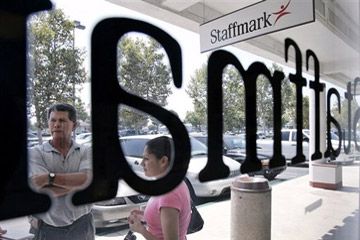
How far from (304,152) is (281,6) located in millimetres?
826

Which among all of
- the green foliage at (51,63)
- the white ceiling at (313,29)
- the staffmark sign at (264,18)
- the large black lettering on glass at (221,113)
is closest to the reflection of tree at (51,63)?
the green foliage at (51,63)

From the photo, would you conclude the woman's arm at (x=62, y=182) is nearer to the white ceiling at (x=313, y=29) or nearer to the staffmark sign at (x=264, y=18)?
the white ceiling at (x=313, y=29)

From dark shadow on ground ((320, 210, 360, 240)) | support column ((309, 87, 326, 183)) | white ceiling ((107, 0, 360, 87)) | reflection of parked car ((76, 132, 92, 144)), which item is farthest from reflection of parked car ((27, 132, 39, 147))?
dark shadow on ground ((320, 210, 360, 240))

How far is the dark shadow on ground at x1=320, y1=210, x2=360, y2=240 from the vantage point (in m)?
2.50

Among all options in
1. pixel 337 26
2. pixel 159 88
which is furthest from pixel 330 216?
pixel 159 88

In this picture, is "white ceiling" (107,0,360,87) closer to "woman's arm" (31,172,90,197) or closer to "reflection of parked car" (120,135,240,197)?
"reflection of parked car" (120,135,240,197)

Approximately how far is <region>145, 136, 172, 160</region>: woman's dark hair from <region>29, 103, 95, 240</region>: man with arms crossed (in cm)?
28

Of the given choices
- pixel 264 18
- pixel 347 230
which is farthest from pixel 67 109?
pixel 347 230

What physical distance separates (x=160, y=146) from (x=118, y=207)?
0.26 m

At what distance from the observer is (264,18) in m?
1.70

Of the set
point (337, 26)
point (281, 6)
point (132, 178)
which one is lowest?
point (132, 178)

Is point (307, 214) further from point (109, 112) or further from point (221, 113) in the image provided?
point (109, 112)

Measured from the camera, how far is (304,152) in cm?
198

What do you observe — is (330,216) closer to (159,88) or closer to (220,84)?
(220,84)
